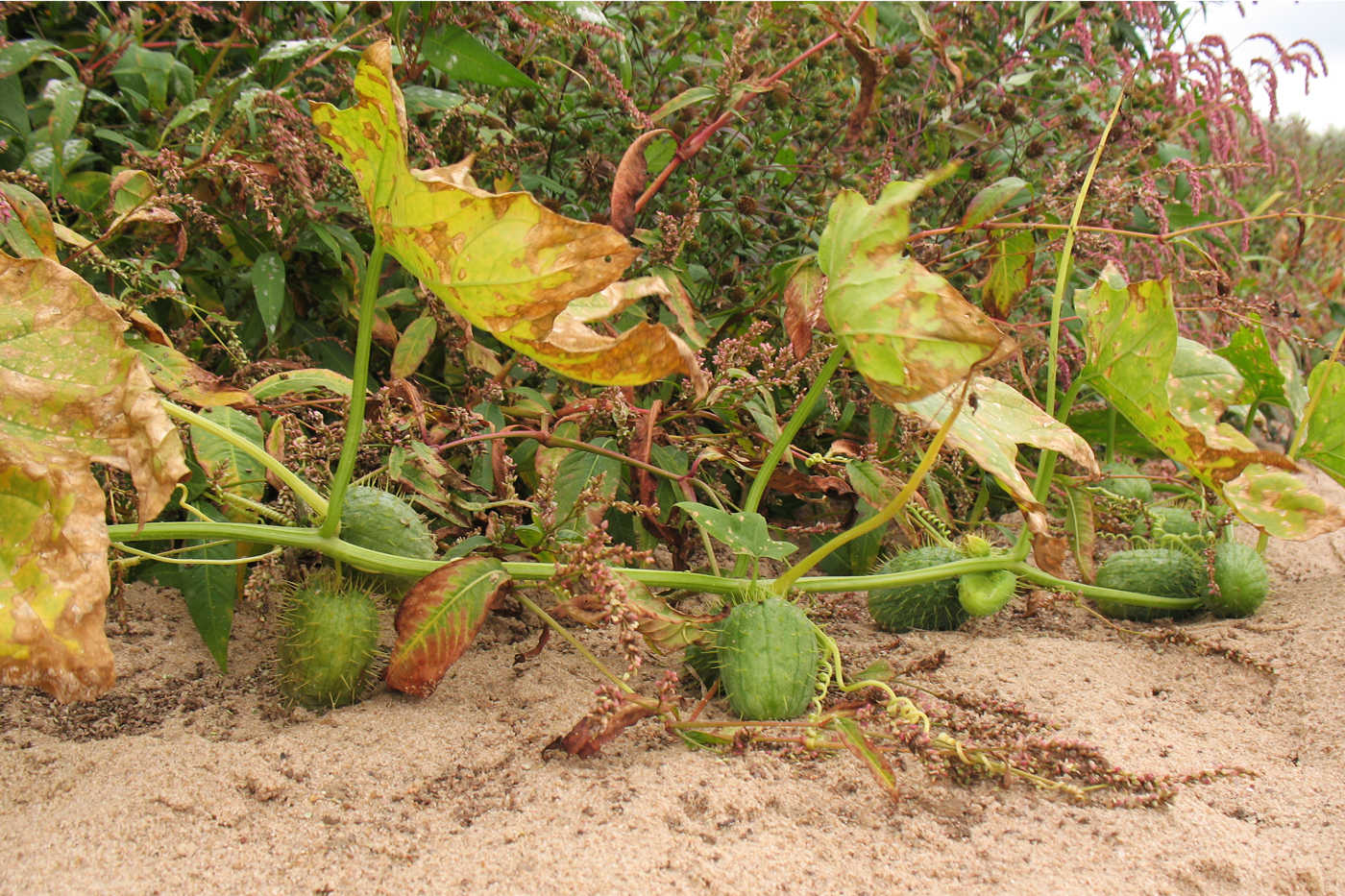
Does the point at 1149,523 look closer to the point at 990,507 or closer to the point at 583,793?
the point at 990,507

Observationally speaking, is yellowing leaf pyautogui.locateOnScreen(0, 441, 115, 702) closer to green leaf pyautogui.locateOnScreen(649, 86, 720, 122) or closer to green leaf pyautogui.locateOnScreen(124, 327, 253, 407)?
green leaf pyautogui.locateOnScreen(124, 327, 253, 407)

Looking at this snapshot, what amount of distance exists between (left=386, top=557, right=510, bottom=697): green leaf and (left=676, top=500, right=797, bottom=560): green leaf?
0.89 ft

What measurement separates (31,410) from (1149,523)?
1.84 meters

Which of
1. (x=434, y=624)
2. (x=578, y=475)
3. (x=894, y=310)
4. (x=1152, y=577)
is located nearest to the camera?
(x=894, y=310)

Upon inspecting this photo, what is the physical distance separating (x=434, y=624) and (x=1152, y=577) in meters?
1.26

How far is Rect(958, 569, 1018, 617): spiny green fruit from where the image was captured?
1.44 meters

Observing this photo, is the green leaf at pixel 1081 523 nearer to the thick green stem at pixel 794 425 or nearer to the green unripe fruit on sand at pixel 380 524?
the thick green stem at pixel 794 425

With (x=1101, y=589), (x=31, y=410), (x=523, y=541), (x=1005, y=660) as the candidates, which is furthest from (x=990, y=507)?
(x=31, y=410)

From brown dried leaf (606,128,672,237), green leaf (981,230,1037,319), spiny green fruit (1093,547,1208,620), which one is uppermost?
green leaf (981,230,1037,319)

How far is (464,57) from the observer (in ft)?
5.48

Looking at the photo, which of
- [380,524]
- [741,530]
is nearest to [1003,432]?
[741,530]

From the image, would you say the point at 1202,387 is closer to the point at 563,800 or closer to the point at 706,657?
the point at 706,657

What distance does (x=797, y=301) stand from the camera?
4.33 feet

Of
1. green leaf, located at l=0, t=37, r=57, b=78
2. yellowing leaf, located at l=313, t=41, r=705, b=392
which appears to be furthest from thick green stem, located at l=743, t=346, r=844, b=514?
green leaf, located at l=0, t=37, r=57, b=78
